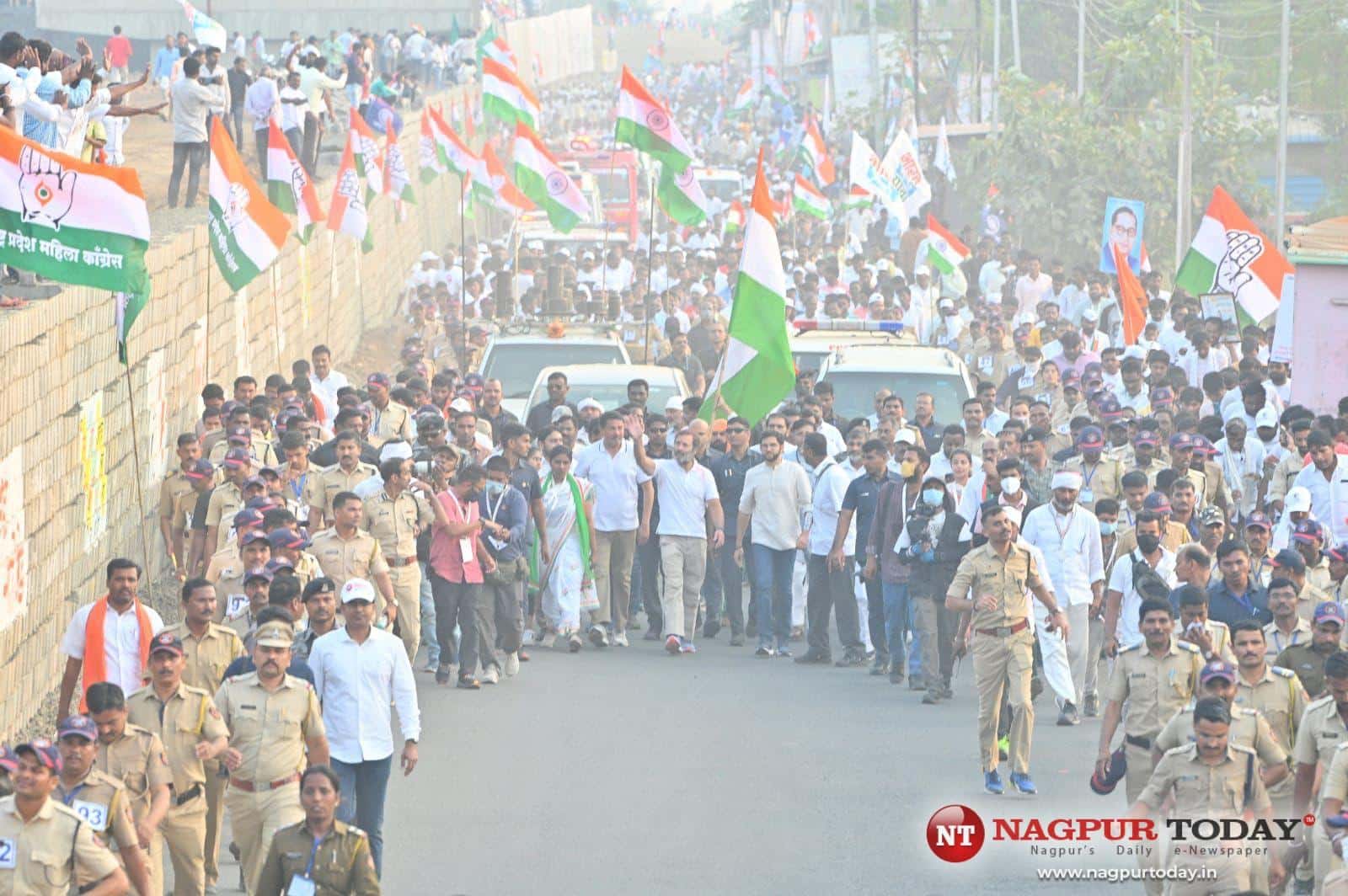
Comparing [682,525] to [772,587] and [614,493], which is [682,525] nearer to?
[614,493]

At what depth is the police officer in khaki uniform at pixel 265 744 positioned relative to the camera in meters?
9.84

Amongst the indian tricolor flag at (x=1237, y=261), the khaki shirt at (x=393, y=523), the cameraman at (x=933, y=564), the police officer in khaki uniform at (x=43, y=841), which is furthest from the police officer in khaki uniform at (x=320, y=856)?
the indian tricolor flag at (x=1237, y=261)

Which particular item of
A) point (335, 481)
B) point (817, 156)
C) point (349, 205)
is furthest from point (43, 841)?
point (817, 156)

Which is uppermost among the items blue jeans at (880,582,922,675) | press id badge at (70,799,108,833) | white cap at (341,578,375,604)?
white cap at (341,578,375,604)

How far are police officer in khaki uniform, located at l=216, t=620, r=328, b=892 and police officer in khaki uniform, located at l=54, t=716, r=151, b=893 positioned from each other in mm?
1074

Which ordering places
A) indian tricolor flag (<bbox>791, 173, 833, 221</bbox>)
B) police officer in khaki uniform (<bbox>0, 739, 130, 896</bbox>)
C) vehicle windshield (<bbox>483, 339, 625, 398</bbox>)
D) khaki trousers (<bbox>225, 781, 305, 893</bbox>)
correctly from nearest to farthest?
police officer in khaki uniform (<bbox>0, 739, 130, 896</bbox>)
khaki trousers (<bbox>225, 781, 305, 893</bbox>)
vehicle windshield (<bbox>483, 339, 625, 398</bbox>)
indian tricolor flag (<bbox>791, 173, 833, 221</bbox>)

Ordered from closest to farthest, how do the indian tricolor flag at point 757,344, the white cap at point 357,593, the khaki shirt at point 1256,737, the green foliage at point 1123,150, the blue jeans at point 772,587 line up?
the khaki shirt at point 1256,737 < the white cap at point 357,593 < the blue jeans at point 772,587 < the indian tricolor flag at point 757,344 < the green foliage at point 1123,150

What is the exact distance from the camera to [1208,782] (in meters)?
9.31

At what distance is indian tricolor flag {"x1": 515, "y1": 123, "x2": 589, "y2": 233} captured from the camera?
3022 cm

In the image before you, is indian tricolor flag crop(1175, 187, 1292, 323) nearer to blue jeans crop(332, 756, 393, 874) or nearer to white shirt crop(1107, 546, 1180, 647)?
white shirt crop(1107, 546, 1180, 647)

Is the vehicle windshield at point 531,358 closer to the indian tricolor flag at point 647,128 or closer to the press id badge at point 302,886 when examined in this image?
the indian tricolor flag at point 647,128

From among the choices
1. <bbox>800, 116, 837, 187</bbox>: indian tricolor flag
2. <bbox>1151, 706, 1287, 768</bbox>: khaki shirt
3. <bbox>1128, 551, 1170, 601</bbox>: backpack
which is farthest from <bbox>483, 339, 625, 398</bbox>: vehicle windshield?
<bbox>800, 116, 837, 187</bbox>: indian tricolor flag

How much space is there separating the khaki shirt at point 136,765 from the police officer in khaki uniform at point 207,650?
1136 millimetres

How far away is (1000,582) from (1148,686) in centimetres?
232
